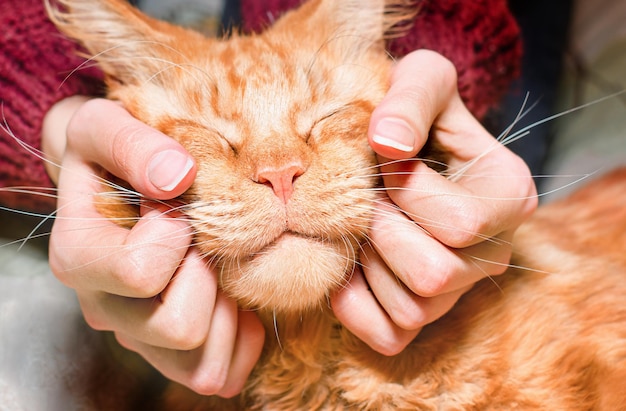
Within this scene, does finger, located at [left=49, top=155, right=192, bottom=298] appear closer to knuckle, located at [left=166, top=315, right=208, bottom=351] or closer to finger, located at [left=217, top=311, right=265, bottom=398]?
knuckle, located at [left=166, top=315, right=208, bottom=351]

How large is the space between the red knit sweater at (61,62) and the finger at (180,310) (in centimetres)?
64

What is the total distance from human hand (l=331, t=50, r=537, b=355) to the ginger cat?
0.18 feet

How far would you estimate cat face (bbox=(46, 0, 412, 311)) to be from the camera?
940mm

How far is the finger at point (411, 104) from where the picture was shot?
931 mm

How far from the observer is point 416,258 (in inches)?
39.0

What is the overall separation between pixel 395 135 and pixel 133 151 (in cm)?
45

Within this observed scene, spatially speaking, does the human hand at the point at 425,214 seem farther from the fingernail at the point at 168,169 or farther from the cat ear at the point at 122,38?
the cat ear at the point at 122,38

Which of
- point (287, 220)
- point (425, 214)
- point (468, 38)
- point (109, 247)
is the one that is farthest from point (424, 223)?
point (468, 38)

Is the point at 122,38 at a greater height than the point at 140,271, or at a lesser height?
greater

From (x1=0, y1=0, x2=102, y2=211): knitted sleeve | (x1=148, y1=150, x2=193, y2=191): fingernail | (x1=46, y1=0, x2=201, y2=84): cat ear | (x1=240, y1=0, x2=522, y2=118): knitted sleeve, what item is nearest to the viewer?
(x1=148, y1=150, x2=193, y2=191): fingernail

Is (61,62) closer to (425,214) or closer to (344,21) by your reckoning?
(344,21)

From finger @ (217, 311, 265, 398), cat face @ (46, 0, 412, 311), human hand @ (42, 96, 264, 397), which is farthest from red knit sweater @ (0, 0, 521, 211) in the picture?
finger @ (217, 311, 265, 398)

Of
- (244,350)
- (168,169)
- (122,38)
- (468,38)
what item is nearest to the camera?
(168,169)

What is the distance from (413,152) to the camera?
0.95 m
